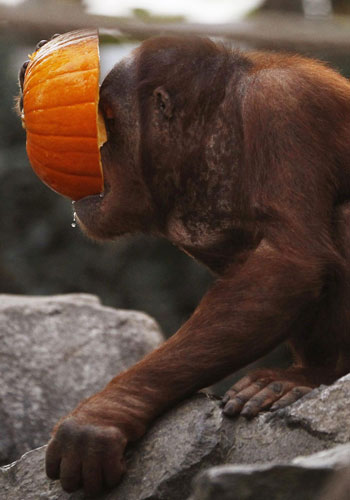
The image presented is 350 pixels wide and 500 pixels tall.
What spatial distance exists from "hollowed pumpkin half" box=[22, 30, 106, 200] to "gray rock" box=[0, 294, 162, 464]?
1520mm

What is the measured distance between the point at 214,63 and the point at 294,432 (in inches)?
55.7

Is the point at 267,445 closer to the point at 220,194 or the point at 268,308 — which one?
the point at 268,308

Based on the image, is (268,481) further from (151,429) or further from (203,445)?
(151,429)

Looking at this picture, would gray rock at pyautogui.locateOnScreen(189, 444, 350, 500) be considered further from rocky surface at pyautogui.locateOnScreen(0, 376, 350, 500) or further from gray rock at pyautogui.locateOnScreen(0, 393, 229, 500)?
gray rock at pyautogui.locateOnScreen(0, 393, 229, 500)

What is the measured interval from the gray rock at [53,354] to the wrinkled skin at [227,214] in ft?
4.51

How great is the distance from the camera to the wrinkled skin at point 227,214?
2.89 metres

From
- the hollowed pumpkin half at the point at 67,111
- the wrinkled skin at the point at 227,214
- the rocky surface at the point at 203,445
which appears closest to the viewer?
the rocky surface at the point at 203,445

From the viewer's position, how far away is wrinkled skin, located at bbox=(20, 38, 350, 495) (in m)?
2.89

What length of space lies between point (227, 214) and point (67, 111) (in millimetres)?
682

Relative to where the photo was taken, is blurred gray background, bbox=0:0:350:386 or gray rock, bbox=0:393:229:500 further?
blurred gray background, bbox=0:0:350:386

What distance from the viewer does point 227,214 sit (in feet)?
10.8

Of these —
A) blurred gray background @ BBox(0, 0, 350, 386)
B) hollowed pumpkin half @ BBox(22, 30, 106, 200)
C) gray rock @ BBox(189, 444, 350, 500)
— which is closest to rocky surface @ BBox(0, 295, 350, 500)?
gray rock @ BBox(189, 444, 350, 500)

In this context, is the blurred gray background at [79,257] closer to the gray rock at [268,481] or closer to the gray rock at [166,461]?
the gray rock at [166,461]

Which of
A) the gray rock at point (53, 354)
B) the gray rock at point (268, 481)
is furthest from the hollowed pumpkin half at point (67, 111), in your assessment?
the gray rock at point (268, 481)
